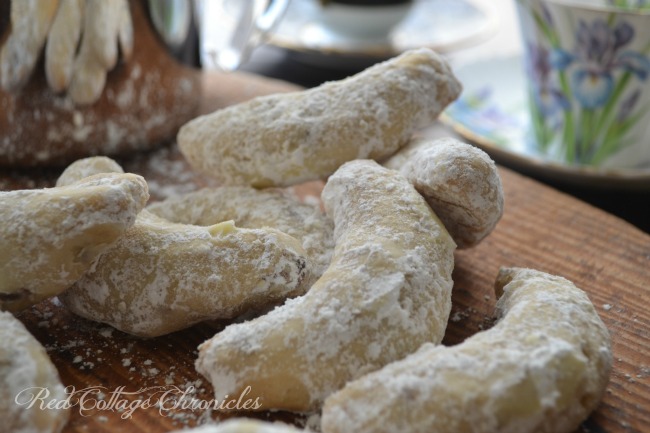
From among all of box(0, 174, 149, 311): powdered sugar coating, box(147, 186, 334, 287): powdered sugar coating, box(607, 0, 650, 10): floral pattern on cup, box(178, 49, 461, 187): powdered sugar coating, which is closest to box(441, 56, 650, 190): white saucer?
box(607, 0, 650, 10): floral pattern on cup

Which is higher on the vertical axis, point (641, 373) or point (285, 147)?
point (285, 147)

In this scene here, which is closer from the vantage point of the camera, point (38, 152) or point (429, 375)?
point (429, 375)

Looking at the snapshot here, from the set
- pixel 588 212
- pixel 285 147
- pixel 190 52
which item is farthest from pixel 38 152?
pixel 588 212

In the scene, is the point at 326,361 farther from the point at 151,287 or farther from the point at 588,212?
the point at 588,212

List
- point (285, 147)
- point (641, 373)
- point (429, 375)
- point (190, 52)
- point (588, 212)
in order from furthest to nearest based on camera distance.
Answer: point (190, 52)
point (588, 212)
point (285, 147)
point (641, 373)
point (429, 375)

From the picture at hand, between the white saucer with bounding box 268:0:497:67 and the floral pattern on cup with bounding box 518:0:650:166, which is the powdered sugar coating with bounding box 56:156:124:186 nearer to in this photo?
the floral pattern on cup with bounding box 518:0:650:166

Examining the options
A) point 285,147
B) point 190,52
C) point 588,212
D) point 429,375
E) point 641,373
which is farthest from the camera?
point 190,52
